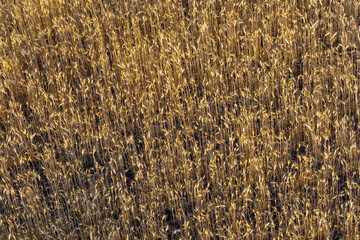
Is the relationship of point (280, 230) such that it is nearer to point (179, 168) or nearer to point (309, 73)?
point (179, 168)

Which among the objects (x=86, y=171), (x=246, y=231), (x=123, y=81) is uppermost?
(x=123, y=81)

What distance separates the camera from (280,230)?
137 inches

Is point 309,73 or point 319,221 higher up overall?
point 309,73

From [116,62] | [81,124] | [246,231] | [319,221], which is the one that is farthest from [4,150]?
[319,221]

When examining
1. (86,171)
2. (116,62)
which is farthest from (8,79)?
(86,171)

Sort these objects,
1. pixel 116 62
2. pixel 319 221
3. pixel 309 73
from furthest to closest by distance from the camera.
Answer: pixel 116 62 < pixel 309 73 < pixel 319 221

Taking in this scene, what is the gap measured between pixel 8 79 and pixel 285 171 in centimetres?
283

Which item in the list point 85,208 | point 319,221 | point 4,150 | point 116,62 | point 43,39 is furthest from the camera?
point 43,39

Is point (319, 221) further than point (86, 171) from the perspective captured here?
No

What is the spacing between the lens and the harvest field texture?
372 cm

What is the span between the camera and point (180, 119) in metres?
4.45

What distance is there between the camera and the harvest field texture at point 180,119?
3.72 m

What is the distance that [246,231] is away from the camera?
358 centimetres

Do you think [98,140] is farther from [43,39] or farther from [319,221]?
[319,221]
